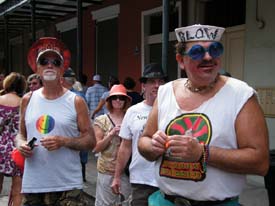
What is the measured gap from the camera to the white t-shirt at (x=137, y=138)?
345 cm

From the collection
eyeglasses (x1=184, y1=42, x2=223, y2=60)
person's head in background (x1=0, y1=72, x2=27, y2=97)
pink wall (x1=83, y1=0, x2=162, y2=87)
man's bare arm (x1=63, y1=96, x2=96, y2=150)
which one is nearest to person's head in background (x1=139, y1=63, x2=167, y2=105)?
man's bare arm (x1=63, y1=96, x2=96, y2=150)

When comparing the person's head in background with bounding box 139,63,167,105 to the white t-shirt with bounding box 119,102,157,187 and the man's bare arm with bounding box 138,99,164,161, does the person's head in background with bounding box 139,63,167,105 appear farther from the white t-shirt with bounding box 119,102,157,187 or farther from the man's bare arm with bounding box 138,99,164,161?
the man's bare arm with bounding box 138,99,164,161

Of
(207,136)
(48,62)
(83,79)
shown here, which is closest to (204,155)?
(207,136)

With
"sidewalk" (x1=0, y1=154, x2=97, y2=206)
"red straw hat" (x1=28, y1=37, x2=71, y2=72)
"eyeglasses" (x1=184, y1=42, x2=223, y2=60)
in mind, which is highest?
"red straw hat" (x1=28, y1=37, x2=71, y2=72)

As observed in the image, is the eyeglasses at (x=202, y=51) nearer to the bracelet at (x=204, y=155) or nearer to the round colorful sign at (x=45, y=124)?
the bracelet at (x=204, y=155)

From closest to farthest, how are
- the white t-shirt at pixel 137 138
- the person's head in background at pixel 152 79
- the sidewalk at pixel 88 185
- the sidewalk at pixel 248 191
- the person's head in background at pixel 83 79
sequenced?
the white t-shirt at pixel 137 138
the person's head in background at pixel 152 79
the sidewalk at pixel 248 191
the sidewalk at pixel 88 185
the person's head in background at pixel 83 79

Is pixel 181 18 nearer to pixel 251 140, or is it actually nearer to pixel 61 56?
pixel 61 56

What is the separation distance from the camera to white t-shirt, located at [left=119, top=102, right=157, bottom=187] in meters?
3.45

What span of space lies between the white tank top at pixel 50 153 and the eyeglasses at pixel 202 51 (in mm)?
1327

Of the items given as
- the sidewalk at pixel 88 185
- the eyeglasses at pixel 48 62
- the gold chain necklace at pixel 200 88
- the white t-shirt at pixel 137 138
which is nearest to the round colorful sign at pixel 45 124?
the eyeglasses at pixel 48 62

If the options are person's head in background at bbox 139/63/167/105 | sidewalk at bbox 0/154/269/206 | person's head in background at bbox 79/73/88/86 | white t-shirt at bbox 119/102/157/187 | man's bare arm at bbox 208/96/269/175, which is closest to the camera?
man's bare arm at bbox 208/96/269/175

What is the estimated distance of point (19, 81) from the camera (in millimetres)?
5223

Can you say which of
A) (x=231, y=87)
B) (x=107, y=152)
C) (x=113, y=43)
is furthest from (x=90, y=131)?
A: (x=113, y=43)

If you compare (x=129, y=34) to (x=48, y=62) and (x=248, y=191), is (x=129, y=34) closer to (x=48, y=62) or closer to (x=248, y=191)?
(x=248, y=191)
